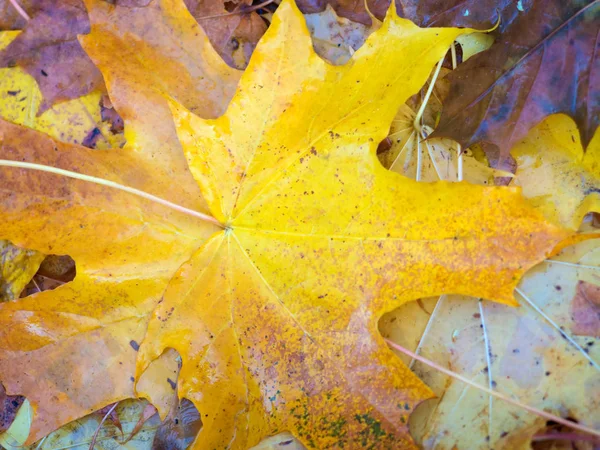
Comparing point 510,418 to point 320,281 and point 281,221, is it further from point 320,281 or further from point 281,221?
point 281,221

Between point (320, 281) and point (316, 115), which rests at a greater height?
point (316, 115)

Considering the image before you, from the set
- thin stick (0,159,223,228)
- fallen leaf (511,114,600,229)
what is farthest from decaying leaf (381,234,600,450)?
thin stick (0,159,223,228)

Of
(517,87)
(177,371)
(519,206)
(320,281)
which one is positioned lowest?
(177,371)

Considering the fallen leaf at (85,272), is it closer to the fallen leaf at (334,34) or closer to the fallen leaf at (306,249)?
the fallen leaf at (306,249)

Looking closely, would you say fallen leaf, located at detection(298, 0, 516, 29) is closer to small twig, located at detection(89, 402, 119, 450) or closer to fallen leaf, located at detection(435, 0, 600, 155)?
fallen leaf, located at detection(435, 0, 600, 155)

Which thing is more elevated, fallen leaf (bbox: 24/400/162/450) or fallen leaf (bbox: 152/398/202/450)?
fallen leaf (bbox: 152/398/202/450)

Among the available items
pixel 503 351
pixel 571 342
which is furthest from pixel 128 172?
pixel 571 342
